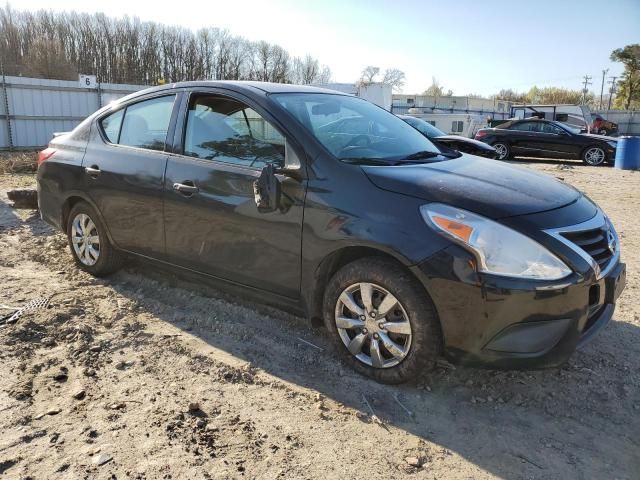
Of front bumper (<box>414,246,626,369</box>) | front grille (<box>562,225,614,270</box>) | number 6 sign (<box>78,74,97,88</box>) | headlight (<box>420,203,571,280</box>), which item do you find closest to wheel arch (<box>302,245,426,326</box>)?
front bumper (<box>414,246,626,369</box>)

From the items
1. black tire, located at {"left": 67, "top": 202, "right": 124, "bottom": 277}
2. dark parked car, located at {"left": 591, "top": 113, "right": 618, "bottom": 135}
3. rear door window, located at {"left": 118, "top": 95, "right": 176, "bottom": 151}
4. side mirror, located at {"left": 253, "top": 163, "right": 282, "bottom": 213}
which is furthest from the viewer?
dark parked car, located at {"left": 591, "top": 113, "right": 618, "bottom": 135}

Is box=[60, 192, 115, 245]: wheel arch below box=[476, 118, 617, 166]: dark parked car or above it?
below

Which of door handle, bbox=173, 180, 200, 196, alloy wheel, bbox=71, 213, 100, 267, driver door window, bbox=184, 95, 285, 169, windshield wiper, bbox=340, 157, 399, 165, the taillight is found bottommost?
alloy wheel, bbox=71, 213, 100, 267

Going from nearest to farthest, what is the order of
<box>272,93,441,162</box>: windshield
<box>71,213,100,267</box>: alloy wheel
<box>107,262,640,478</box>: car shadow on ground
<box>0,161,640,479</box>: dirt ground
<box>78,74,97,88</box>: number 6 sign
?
1. <box>0,161,640,479</box>: dirt ground
2. <box>107,262,640,478</box>: car shadow on ground
3. <box>272,93,441,162</box>: windshield
4. <box>71,213,100,267</box>: alloy wheel
5. <box>78,74,97,88</box>: number 6 sign

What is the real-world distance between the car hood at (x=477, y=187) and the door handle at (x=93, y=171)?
8.09 ft

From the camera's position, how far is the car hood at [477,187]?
2.72 meters

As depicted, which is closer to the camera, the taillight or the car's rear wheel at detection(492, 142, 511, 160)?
the taillight

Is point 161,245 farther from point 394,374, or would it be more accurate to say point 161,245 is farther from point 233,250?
point 394,374

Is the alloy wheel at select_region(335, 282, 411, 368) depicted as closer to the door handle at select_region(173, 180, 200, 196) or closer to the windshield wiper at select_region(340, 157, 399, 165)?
the windshield wiper at select_region(340, 157, 399, 165)

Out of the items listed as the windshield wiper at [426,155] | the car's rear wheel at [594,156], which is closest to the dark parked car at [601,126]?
the car's rear wheel at [594,156]

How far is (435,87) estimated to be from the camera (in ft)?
280

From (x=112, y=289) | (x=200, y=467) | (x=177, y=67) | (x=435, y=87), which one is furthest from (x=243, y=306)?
(x=435, y=87)

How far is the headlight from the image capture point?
8.30 feet

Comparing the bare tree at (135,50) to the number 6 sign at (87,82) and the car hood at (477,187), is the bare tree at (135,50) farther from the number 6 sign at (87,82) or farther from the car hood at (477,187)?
the car hood at (477,187)
